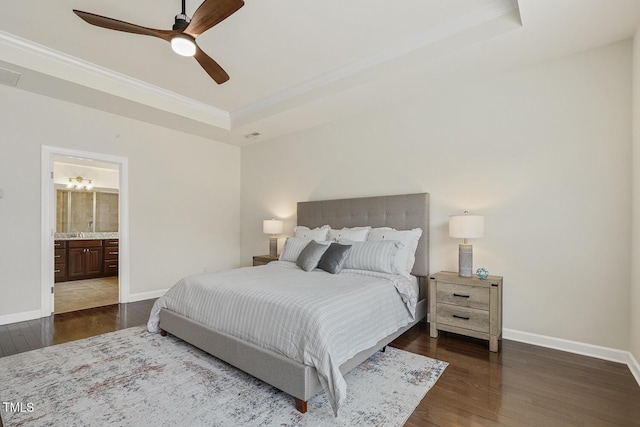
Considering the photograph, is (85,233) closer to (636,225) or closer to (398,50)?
(398,50)

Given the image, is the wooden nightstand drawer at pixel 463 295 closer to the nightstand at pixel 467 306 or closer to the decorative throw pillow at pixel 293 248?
the nightstand at pixel 467 306

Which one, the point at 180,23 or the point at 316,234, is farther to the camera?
the point at 316,234

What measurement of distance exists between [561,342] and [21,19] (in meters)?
5.75

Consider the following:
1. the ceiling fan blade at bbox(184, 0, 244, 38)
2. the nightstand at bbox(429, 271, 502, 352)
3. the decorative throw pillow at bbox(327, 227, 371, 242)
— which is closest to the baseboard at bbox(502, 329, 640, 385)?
the nightstand at bbox(429, 271, 502, 352)

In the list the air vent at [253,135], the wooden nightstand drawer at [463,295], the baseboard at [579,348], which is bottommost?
the baseboard at [579,348]

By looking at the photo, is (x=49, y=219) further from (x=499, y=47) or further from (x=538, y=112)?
(x=538, y=112)

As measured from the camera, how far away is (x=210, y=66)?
276 centimetres

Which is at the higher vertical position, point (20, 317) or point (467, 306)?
point (467, 306)

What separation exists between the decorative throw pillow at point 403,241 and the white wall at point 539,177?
299 mm

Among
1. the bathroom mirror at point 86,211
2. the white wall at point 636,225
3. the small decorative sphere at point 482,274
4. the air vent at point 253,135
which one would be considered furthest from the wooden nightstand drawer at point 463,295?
the bathroom mirror at point 86,211

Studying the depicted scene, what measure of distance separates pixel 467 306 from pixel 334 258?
4.58ft

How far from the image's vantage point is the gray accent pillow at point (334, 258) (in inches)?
129

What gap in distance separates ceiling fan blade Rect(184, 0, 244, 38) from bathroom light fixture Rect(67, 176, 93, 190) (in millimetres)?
6656

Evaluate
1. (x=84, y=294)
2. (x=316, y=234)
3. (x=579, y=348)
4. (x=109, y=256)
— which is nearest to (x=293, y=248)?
(x=316, y=234)
